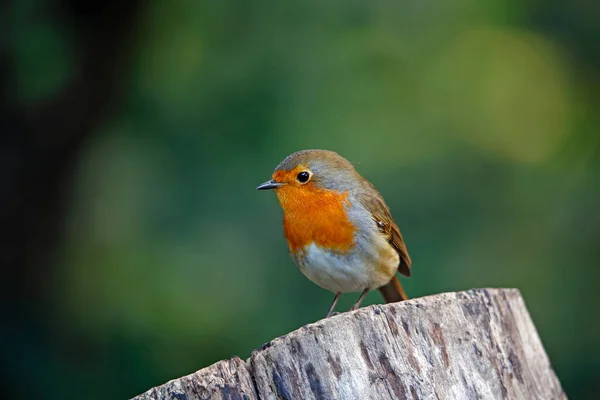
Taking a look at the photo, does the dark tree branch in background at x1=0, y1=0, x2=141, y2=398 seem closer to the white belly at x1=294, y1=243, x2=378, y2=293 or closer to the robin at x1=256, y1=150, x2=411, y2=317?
the robin at x1=256, y1=150, x2=411, y2=317

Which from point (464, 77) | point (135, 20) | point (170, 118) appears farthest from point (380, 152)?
point (135, 20)

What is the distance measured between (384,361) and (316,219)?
1.54m

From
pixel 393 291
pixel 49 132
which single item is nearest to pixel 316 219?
pixel 393 291

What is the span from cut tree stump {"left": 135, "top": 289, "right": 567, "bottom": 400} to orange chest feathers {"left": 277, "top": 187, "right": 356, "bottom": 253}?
1.23m

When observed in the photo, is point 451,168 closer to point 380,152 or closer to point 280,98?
point 380,152

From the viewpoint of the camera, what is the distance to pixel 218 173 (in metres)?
5.27

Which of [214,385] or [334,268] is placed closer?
[214,385]

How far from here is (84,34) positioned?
536 centimetres

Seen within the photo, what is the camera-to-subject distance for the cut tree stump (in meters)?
2.61

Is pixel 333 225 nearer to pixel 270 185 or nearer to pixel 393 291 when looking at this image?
pixel 270 185

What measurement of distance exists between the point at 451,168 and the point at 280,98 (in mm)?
1402

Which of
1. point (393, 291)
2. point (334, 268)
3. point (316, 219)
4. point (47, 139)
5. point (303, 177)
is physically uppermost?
point (303, 177)

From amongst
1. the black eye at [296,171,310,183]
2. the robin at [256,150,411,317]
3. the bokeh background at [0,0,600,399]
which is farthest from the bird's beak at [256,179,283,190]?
the bokeh background at [0,0,600,399]

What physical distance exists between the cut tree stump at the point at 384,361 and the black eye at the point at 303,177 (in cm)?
151
